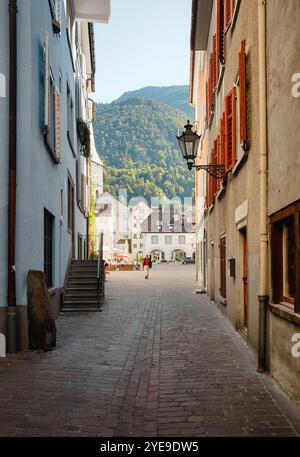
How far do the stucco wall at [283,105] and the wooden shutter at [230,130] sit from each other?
335 centimetres

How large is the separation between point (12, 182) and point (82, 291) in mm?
7159

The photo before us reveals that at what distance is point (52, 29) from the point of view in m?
11.1

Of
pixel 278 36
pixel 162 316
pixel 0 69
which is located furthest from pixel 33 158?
pixel 162 316

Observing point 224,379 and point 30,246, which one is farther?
point 30,246

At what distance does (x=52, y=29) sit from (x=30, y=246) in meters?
5.92


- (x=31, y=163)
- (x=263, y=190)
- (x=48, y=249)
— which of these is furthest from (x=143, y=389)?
(x=48, y=249)

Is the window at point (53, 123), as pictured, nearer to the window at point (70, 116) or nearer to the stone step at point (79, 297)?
the window at point (70, 116)

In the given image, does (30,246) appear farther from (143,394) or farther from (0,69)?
(143,394)

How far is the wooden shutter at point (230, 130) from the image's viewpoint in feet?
31.6

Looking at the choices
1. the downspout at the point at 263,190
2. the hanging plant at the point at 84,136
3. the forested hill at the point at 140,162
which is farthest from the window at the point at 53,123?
the forested hill at the point at 140,162

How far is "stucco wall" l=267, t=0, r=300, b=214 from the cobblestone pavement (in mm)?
2306

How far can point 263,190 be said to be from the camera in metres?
6.41

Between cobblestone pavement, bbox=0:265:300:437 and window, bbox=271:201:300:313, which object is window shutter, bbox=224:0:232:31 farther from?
cobblestone pavement, bbox=0:265:300:437

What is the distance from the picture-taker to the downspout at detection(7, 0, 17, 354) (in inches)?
302
